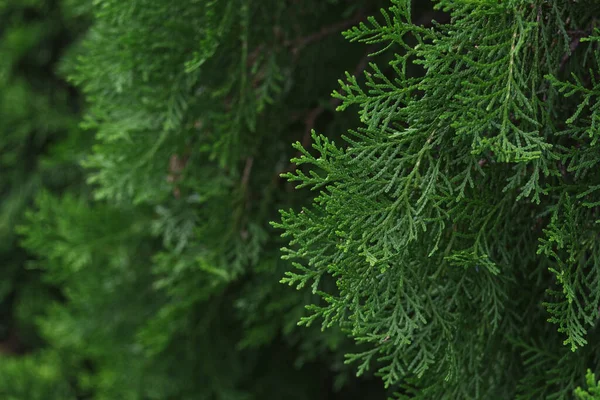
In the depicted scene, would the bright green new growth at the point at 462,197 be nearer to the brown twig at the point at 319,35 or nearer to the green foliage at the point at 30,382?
the brown twig at the point at 319,35

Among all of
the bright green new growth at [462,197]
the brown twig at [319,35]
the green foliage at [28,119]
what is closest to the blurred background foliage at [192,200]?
the brown twig at [319,35]

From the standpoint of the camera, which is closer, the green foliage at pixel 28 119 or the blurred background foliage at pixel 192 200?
the blurred background foliage at pixel 192 200

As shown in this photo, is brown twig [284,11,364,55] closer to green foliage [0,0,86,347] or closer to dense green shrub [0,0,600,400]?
dense green shrub [0,0,600,400]

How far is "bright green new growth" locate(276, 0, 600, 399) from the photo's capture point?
57.5 inches

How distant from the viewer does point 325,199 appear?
4.93 feet

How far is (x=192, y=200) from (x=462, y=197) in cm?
123

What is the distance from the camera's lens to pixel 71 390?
156 inches

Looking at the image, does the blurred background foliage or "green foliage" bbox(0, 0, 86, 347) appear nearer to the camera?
the blurred background foliage

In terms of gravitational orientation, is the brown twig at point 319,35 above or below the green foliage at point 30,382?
above

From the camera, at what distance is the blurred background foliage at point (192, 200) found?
6.95ft

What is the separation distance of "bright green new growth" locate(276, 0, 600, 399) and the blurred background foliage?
2.03ft

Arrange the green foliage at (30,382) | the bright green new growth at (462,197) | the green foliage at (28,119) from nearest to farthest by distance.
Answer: the bright green new growth at (462,197)
the green foliage at (30,382)
the green foliage at (28,119)

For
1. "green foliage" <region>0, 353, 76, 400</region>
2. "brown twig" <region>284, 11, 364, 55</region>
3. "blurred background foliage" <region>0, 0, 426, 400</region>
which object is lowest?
"green foliage" <region>0, 353, 76, 400</region>

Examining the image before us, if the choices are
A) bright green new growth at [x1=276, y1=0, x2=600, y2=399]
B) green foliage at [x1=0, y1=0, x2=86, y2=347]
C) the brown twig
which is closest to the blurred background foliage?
the brown twig
